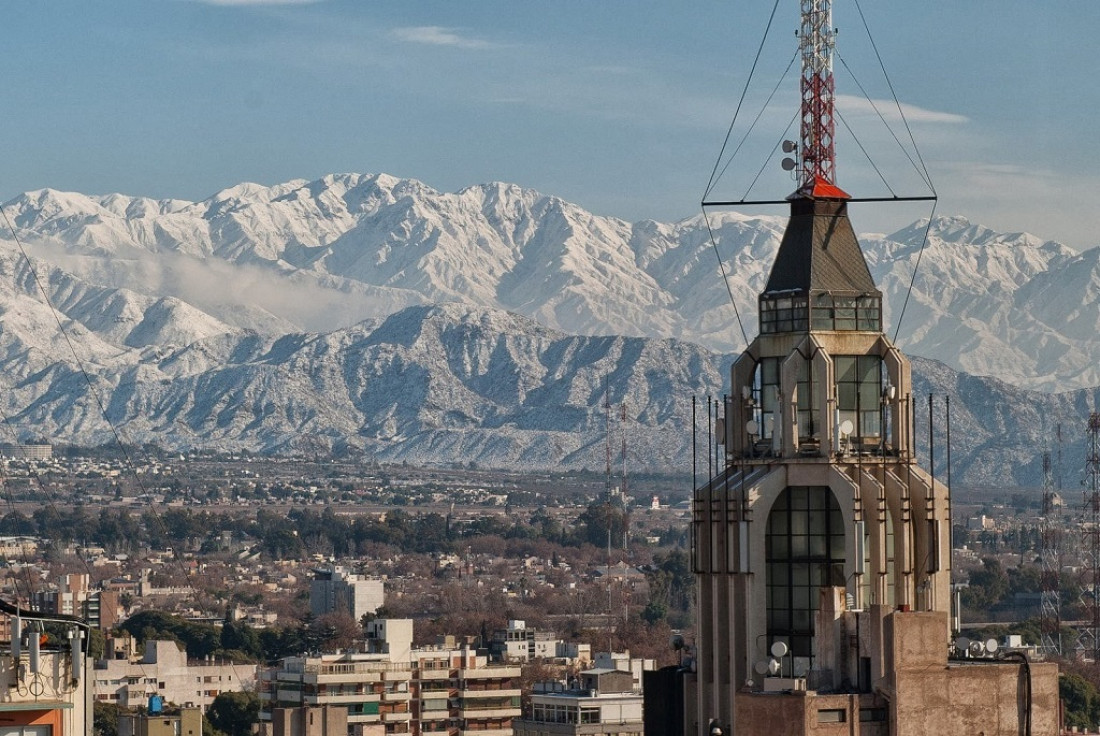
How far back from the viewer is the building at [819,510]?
3528cm

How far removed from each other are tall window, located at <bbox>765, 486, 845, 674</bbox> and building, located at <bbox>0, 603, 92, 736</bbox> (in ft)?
29.5

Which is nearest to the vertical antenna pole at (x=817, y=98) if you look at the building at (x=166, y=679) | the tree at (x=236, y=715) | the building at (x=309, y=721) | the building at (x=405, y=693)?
the building at (x=309, y=721)

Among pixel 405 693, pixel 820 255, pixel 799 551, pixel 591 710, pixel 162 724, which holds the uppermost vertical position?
pixel 820 255

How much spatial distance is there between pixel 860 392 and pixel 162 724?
75.5 m

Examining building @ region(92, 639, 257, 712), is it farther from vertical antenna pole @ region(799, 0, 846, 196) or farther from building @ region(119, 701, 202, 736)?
vertical antenna pole @ region(799, 0, 846, 196)

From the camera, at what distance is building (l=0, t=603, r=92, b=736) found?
3038 centimetres

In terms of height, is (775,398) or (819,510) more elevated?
(775,398)

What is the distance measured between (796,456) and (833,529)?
97cm

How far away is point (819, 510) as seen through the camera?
3653 cm

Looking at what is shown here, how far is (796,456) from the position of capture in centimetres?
3638

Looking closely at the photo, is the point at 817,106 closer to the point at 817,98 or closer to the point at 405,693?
the point at 817,98

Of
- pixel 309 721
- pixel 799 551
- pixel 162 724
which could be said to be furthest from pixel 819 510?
pixel 309 721

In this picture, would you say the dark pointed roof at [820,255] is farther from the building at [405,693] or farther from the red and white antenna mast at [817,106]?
the building at [405,693]

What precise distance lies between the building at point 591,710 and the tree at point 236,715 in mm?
27211
